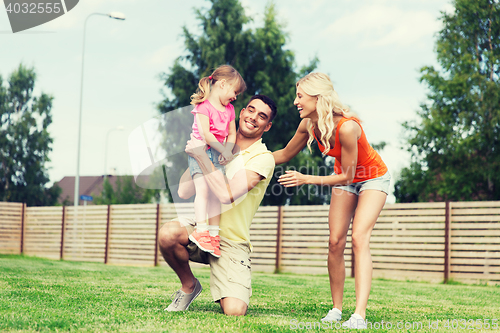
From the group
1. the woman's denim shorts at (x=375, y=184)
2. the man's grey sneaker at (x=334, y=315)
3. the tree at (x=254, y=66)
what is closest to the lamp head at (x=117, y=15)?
the tree at (x=254, y=66)

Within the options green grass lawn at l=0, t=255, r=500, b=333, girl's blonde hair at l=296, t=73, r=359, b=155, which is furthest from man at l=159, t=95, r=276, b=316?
girl's blonde hair at l=296, t=73, r=359, b=155

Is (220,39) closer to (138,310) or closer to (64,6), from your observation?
(64,6)

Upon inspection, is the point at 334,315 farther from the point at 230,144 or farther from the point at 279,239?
the point at 279,239

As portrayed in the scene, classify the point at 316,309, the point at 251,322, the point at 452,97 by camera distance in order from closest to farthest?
the point at 251,322, the point at 316,309, the point at 452,97

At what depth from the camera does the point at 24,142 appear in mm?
29938

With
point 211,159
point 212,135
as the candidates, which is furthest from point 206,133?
point 211,159

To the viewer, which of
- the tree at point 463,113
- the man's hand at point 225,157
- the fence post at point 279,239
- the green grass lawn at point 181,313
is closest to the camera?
the green grass lawn at point 181,313

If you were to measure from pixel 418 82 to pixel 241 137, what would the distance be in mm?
20908

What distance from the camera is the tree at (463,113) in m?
19.8

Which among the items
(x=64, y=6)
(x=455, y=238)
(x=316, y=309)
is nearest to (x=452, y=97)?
(x=455, y=238)

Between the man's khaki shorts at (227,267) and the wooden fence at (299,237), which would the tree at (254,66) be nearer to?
the wooden fence at (299,237)

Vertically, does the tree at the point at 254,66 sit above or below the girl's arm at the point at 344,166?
above

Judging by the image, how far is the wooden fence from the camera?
9008 mm

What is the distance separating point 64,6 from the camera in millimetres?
8359
